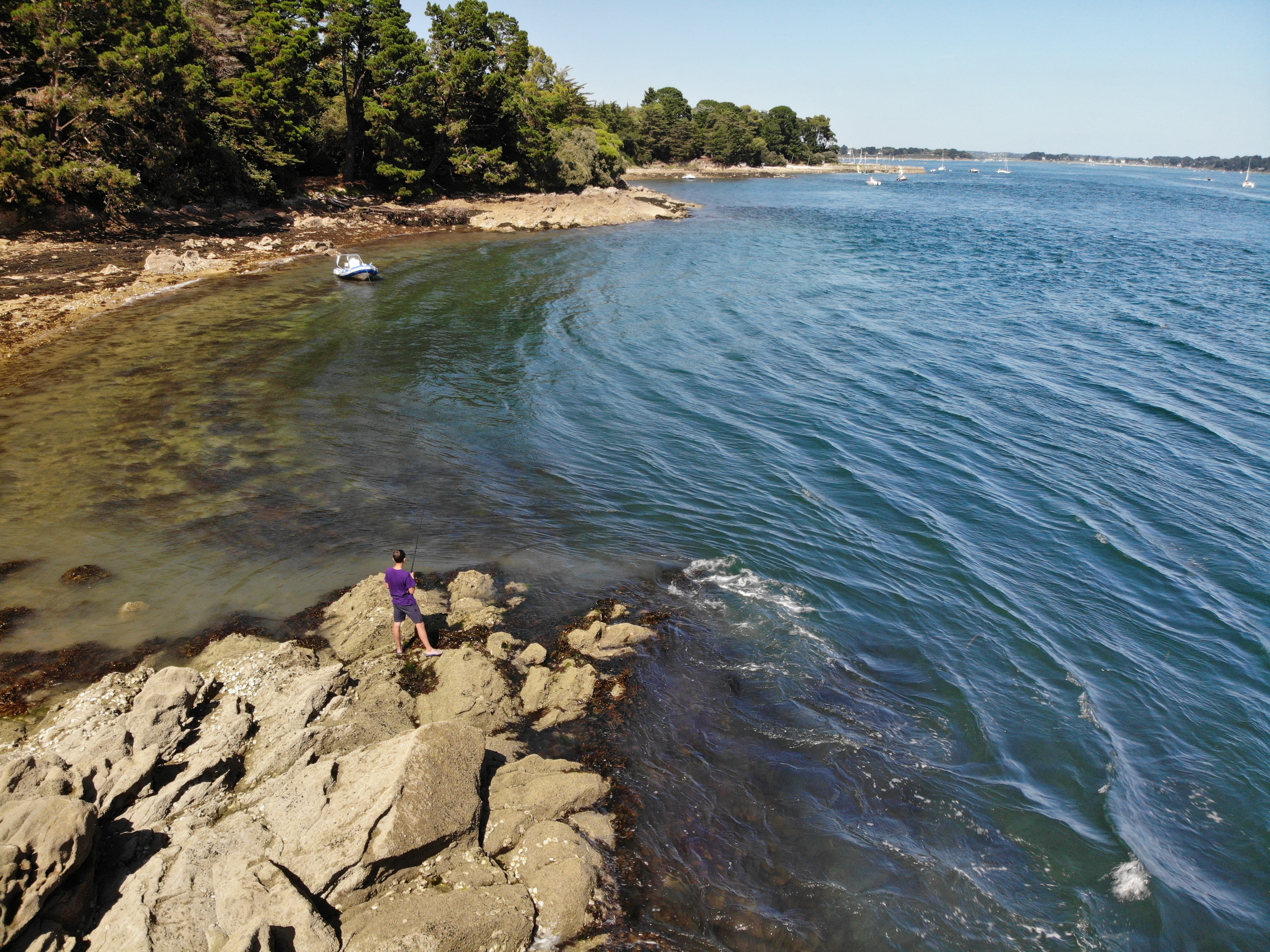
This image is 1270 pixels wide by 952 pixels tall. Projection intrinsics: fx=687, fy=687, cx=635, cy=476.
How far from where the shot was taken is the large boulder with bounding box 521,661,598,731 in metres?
10.6

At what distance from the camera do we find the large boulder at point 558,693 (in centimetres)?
1059

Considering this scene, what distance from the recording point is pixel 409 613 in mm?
11555

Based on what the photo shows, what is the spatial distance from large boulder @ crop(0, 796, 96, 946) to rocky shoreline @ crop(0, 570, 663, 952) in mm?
16

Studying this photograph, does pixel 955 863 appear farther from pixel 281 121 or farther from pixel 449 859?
pixel 281 121

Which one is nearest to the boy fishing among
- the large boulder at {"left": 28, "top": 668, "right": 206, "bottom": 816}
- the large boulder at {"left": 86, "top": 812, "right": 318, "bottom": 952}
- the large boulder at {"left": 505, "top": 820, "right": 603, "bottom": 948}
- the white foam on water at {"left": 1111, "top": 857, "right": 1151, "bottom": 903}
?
the large boulder at {"left": 28, "top": 668, "right": 206, "bottom": 816}

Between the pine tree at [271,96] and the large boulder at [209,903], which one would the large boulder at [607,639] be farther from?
the pine tree at [271,96]

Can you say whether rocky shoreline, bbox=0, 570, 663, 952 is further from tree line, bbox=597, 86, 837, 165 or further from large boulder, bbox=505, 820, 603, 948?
tree line, bbox=597, 86, 837, 165

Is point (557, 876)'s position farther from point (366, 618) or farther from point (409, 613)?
point (366, 618)

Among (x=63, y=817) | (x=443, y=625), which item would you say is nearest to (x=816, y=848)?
(x=443, y=625)

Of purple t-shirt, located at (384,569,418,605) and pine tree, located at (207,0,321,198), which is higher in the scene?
pine tree, located at (207,0,321,198)

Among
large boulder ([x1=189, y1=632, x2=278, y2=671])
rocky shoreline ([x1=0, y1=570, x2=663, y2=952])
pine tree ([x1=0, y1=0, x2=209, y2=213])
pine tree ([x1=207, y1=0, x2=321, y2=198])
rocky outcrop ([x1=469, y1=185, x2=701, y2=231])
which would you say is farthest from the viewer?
rocky outcrop ([x1=469, y1=185, x2=701, y2=231])

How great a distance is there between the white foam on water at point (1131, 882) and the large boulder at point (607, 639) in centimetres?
727

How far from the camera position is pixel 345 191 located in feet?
190

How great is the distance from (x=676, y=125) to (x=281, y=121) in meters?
123
